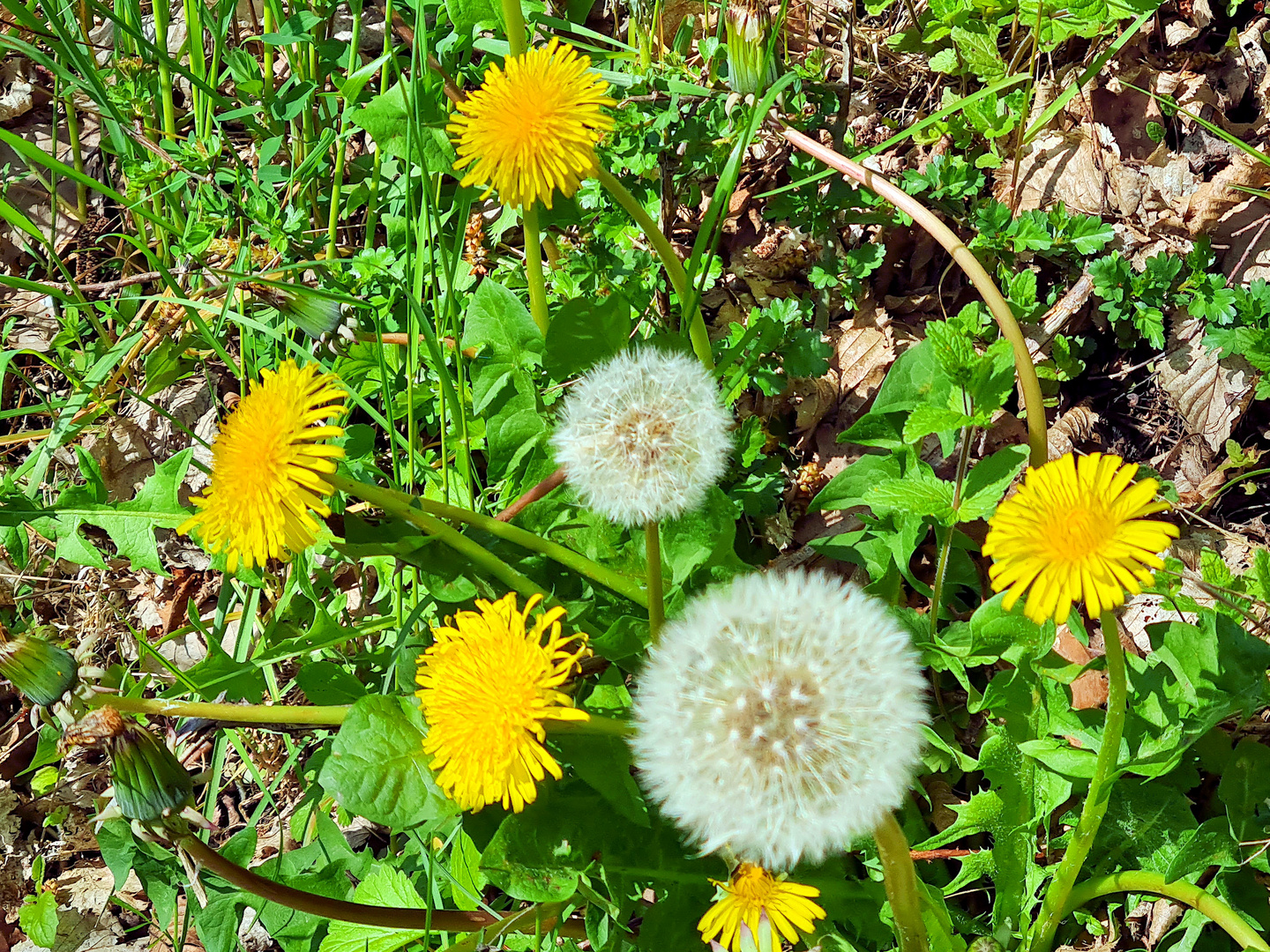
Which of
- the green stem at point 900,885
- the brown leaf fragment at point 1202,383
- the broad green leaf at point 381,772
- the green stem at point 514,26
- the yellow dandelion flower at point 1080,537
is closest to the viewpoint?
the yellow dandelion flower at point 1080,537

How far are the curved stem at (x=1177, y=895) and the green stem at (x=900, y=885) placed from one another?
0.40 metres

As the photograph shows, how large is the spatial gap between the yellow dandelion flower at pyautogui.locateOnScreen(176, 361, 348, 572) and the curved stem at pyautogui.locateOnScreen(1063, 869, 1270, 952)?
1.40 m

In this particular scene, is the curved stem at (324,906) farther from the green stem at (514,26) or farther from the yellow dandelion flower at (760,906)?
the green stem at (514,26)

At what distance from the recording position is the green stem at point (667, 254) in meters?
1.63

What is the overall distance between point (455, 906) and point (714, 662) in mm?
1052

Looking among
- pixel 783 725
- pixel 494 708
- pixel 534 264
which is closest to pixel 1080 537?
pixel 783 725

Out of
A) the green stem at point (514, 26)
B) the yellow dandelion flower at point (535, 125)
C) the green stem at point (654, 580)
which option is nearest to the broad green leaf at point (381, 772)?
the green stem at point (654, 580)

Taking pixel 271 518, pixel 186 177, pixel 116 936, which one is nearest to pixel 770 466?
pixel 271 518

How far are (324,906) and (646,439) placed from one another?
0.95 meters

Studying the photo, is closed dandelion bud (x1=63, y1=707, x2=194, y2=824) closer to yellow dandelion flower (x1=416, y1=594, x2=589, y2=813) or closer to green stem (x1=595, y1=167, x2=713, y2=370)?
yellow dandelion flower (x1=416, y1=594, x2=589, y2=813)

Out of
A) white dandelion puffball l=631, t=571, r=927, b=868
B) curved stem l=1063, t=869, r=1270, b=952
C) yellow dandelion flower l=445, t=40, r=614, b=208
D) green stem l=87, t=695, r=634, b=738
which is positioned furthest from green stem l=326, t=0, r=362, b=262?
curved stem l=1063, t=869, r=1270, b=952

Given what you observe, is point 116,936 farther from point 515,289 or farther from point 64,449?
point 515,289

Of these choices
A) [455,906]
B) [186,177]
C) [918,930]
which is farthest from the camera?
[186,177]

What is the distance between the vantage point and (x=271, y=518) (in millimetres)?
1477
